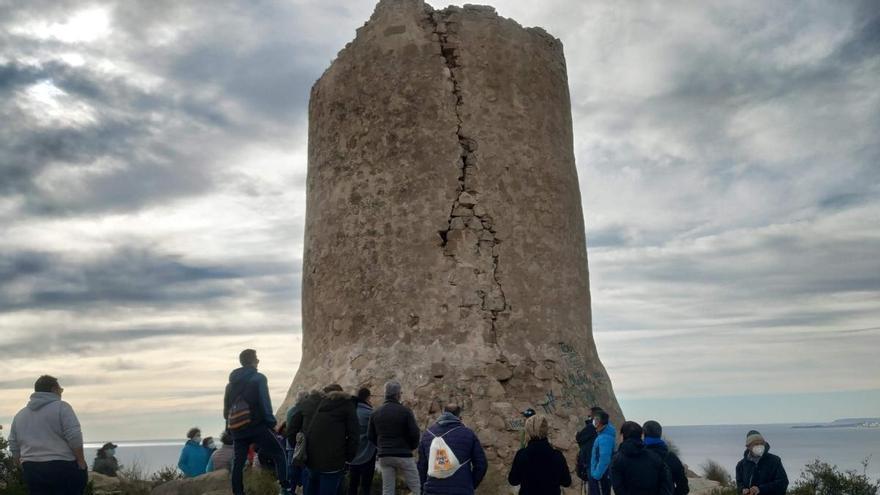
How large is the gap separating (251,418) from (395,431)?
1288mm

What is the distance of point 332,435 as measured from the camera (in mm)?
7418

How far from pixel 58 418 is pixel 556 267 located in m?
5.74

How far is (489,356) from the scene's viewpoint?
383 inches

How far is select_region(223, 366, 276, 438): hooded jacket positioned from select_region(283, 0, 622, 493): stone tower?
2083mm

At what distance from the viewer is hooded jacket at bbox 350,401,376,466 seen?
778cm

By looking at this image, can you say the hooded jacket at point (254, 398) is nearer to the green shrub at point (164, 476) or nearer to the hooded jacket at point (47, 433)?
the hooded jacket at point (47, 433)

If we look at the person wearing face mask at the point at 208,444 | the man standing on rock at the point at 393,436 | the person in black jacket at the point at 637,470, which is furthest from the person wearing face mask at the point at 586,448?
the person wearing face mask at the point at 208,444

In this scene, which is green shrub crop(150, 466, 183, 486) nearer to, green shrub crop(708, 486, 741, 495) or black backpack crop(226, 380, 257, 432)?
black backpack crop(226, 380, 257, 432)

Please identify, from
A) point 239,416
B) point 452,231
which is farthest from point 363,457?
point 452,231

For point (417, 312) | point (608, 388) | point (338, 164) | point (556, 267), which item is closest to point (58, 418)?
point (417, 312)

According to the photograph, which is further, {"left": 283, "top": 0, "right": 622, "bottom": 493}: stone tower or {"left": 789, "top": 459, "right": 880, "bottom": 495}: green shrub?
{"left": 789, "top": 459, "right": 880, "bottom": 495}: green shrub

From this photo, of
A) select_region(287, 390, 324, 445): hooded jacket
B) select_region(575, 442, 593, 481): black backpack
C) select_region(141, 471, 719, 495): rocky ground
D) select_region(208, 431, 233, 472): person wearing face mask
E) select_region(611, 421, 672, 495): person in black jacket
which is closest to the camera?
select_region(611, 421, 672, 495): person in black jacket

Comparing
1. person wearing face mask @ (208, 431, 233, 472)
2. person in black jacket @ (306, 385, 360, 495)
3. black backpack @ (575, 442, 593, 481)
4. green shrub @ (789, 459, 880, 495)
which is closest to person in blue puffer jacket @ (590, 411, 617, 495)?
black backpack @ (575, 442, 593, 481)

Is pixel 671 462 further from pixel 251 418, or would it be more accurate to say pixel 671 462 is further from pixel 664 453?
pixel 251 418
